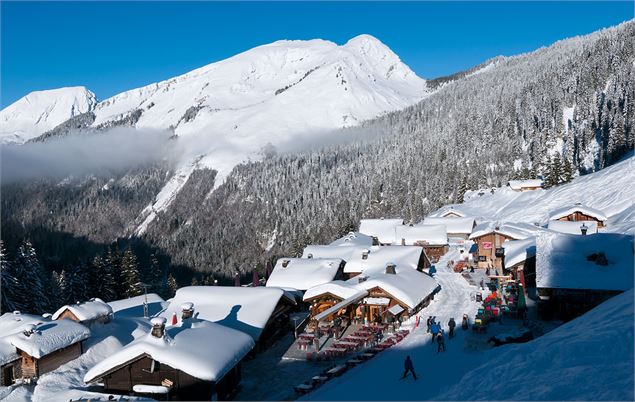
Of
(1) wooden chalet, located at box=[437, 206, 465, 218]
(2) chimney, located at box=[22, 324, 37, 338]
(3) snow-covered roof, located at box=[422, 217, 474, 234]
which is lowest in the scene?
(2) chimney, located at box=[22, 324, 37, 338]

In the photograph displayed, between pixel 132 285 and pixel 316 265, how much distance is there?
30.6 m

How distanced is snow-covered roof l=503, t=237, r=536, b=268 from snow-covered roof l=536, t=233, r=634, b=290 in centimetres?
427

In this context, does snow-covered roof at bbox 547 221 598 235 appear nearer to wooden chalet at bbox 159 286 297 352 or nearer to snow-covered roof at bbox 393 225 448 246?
snow-covered roof at bbox 393 225 448 246

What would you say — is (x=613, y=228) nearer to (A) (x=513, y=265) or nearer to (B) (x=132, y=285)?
(A) (x=513, y=265)

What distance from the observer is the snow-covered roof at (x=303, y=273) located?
41.0 meters

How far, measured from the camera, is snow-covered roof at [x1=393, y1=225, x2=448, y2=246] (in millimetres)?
59344

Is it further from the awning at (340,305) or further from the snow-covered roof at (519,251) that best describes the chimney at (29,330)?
the snow-covered roof at (519,251)

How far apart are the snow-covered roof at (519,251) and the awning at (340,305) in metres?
14.3

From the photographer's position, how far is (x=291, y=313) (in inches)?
1455

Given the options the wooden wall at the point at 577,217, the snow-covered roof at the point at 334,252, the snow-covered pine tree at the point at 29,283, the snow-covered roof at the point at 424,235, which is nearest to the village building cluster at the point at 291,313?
the snow-covered roof at the point at 334,252

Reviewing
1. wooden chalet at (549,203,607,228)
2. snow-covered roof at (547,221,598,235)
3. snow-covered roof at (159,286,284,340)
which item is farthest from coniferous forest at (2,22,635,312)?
snow-covered roof at (159,286,284,340)

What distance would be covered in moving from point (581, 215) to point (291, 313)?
37909 millimetres

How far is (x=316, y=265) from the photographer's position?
1709 inches

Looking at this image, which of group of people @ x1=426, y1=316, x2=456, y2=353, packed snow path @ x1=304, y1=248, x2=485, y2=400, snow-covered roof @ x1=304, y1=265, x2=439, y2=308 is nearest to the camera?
packed snow path @ x1=304, y1=248, x2=485, y2=400
